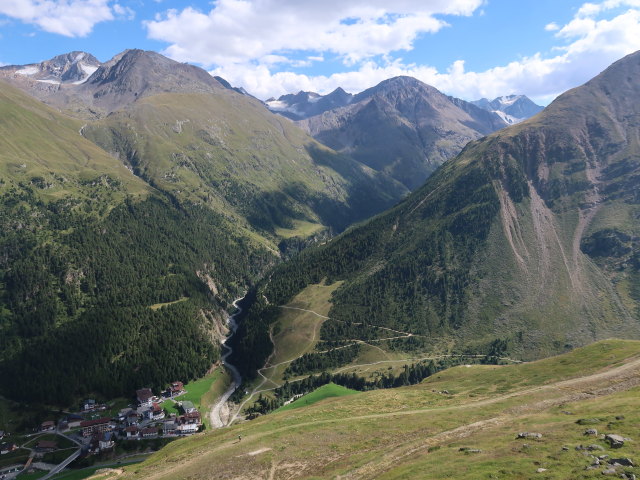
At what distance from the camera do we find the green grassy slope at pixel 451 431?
181 ft

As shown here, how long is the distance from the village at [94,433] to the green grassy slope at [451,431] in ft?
112

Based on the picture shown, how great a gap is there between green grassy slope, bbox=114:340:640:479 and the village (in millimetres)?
34047

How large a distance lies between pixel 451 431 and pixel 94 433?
12981cm

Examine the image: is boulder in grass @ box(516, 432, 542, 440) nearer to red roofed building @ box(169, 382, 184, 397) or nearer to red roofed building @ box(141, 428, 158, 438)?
red roofed building @ box(141, 428, 158, 438)

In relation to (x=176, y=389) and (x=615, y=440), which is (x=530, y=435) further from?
(x=176, y=389)

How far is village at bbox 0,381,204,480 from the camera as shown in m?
135

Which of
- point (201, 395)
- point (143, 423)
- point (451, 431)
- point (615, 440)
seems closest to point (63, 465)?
point (143, 423)

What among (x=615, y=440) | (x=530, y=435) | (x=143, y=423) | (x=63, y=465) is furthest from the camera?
(x=143, y=423)

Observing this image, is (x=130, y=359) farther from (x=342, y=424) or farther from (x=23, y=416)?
(x=342, y=424)

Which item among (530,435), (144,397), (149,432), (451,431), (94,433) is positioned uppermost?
(530,435)

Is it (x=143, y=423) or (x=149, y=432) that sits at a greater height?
(x=149, y=432)

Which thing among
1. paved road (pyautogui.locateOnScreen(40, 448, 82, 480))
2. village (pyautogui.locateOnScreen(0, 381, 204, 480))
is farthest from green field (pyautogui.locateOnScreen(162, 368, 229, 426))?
paved road (pyautogui.locateOnScreen(40, 448, 82, 480))

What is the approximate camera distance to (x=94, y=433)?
5822 inches

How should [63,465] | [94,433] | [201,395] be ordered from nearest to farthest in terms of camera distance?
[63,465]
[94,433]
[201,395]
